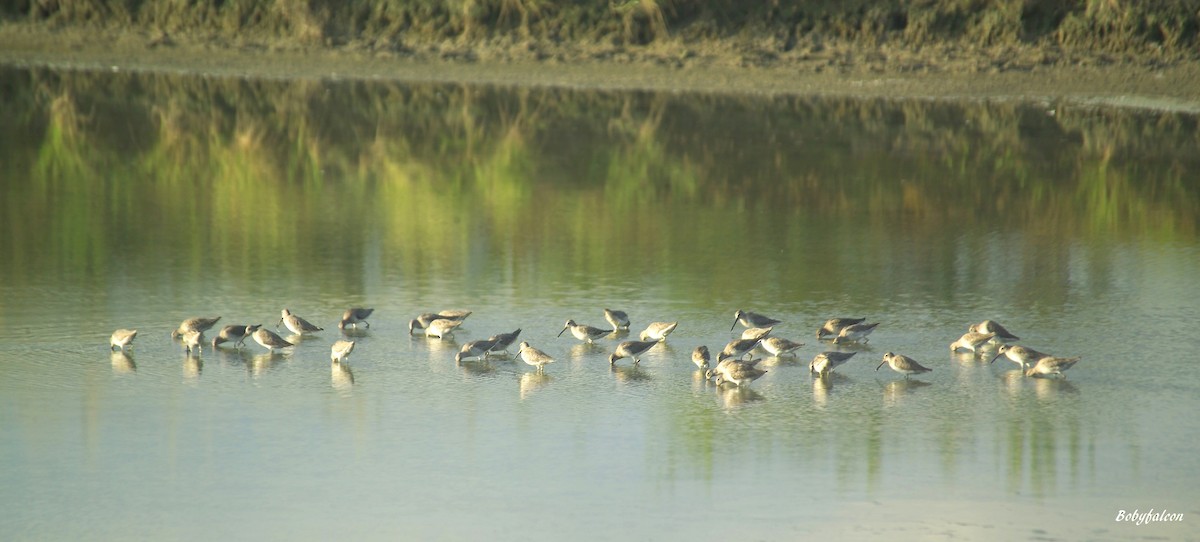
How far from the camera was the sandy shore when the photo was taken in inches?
1147

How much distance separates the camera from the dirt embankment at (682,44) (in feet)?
97.3

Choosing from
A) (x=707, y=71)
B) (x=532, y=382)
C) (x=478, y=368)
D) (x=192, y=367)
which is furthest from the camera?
(x=707, y=71)

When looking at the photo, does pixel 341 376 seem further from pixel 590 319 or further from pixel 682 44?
pixel 682 44

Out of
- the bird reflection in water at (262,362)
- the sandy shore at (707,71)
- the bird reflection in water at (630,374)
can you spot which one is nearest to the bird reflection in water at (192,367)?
the bird reflection in water at (262,362)

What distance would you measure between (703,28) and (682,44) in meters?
0.57

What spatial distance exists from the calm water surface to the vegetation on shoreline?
16.1ft

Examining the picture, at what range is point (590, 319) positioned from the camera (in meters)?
13.4

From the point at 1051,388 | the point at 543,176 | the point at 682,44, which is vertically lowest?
the point at 1051,388

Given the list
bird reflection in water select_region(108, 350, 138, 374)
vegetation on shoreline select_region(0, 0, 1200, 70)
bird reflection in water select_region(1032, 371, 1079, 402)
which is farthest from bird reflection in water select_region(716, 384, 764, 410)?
vegetation on shoreline select_region(0, 0, 1200, 70)

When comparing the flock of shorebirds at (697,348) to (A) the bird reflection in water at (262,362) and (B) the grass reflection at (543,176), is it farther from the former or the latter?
(B) the grass reflection at (543,176)

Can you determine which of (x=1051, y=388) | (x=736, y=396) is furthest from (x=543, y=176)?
(x=1051, y=388)

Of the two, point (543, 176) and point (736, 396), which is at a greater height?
point (543, 176)

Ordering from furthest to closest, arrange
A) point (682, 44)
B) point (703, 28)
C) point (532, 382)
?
point (703, 28) → point (682, 44) → point (532, 382)

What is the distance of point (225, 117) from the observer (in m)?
26.7
